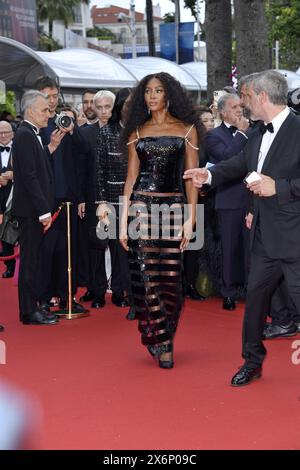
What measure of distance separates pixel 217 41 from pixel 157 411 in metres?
8.96

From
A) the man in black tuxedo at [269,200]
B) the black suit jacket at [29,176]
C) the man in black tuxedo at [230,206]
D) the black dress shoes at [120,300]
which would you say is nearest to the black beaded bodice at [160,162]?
the man in black tuxedo at [269,200]

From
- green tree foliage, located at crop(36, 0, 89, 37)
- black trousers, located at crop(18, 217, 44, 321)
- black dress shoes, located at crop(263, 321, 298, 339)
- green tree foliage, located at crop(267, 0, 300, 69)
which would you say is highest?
green tree foliage, located at crop(36, 0, 89, 37)

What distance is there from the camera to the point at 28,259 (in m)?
7.70

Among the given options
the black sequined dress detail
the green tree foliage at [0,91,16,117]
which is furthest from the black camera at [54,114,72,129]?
the green tree foliage at [0,91,16,117]

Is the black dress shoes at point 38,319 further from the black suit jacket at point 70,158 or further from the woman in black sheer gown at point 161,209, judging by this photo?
the woman in black sheer gown at point 161,209

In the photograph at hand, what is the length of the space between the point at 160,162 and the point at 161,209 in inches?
13.2

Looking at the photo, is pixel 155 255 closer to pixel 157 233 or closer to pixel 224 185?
pixel 157 233

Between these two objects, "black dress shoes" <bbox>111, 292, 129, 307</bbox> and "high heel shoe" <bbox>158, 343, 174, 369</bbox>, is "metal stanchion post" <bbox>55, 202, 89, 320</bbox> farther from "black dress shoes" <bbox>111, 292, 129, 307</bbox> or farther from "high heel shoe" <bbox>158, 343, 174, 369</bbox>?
"high heel shoe" <bbox>158, 343, 174, 369</bbox>

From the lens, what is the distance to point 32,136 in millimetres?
7535

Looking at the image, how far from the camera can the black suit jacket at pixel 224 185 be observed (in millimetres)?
8117

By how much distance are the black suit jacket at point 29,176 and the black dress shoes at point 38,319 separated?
0.90 m

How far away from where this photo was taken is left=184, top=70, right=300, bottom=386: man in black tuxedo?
5.29 m

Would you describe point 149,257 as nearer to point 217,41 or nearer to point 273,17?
point 217,41
